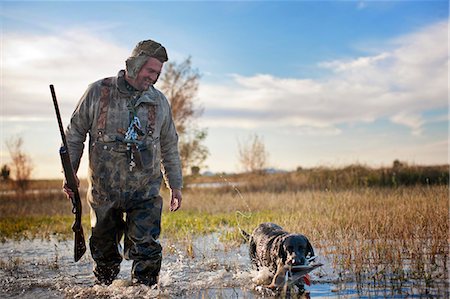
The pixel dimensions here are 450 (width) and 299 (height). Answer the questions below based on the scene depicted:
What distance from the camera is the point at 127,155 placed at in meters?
5.53

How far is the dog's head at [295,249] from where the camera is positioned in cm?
484

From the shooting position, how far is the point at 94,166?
5.57m

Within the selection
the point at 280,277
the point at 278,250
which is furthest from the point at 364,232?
the point at 280,277

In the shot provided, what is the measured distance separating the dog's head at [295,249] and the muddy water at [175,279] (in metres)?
0.44

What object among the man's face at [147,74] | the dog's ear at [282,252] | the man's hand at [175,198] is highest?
the man's face at [147,74]

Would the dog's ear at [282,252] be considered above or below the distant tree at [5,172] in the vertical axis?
below

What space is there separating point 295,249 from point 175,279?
74.8 inches

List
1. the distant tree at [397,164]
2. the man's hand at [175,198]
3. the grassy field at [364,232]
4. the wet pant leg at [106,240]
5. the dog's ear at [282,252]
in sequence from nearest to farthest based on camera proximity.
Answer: the dog's ear at [282,252], the wet pant leg at [106,240], the grassy field at [364,232], the man's hand at [175,198], the distant tree at [397,164]

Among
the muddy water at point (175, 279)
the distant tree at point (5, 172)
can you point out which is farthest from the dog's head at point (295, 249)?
the distant tree at point (5, 172)

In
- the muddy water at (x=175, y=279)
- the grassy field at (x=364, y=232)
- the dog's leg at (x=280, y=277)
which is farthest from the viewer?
the grassy field at (x=364, y=232)

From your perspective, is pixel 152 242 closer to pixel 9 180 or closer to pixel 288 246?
pixel 288 246

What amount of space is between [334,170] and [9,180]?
17.0m

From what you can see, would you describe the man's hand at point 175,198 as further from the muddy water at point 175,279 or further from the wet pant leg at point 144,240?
the muddy water at point 175,279

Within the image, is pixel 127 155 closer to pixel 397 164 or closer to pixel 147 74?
pixel 147 74
